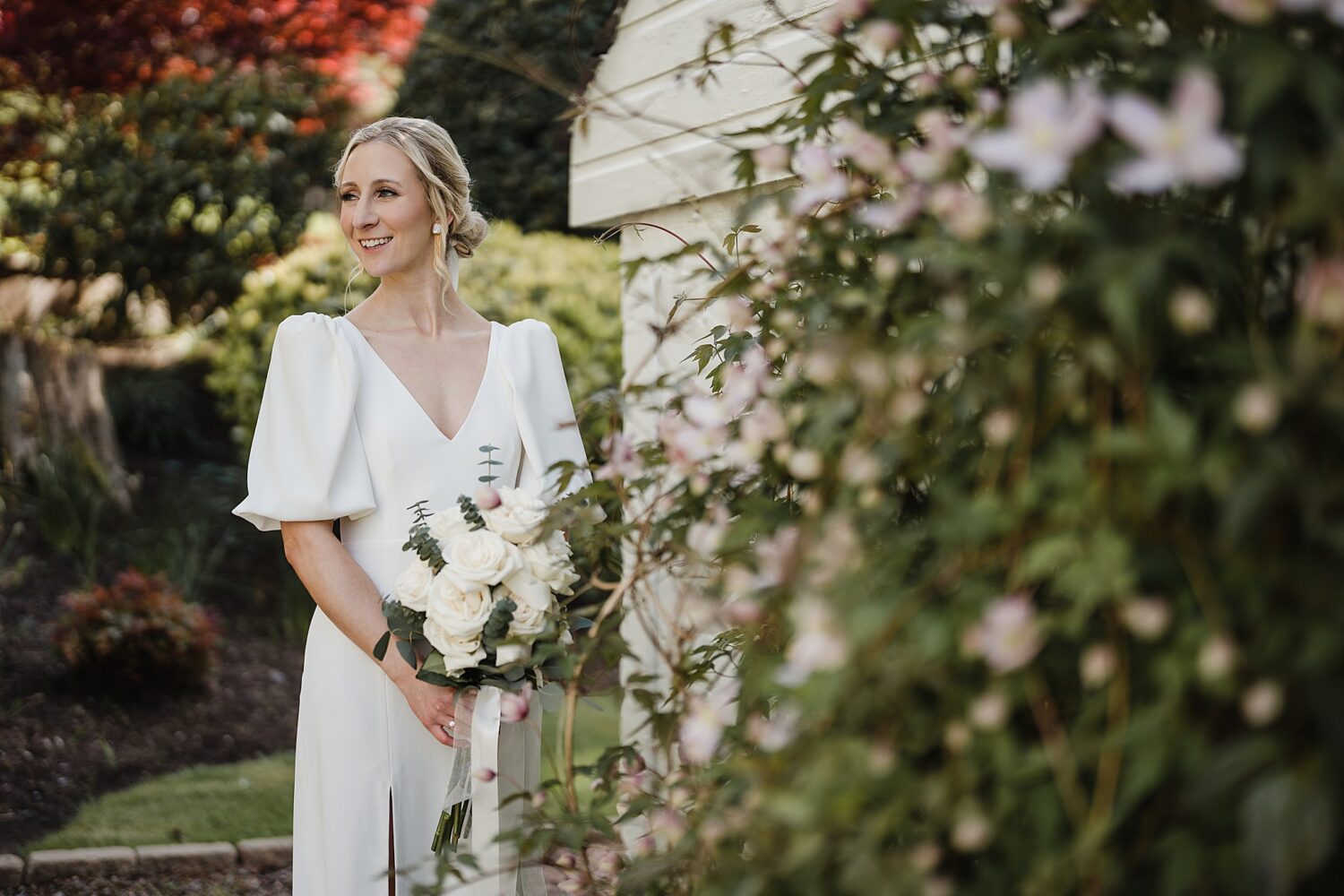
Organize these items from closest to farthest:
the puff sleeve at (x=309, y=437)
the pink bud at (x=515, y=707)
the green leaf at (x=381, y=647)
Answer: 1. the pink bud at (x=515, y=707)
2. the green leaf at (x=381, y=647)
3. the puff sleeve at (x=309, y=437)

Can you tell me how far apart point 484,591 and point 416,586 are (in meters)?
0.16

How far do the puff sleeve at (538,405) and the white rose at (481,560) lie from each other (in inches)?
22.3

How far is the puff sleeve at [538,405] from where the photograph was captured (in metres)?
2.78

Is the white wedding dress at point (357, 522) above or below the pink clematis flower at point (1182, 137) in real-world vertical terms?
below

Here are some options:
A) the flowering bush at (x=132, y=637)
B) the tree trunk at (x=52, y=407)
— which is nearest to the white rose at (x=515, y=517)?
the flowering bush at (x=132, y=637)

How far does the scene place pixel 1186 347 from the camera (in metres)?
1.17

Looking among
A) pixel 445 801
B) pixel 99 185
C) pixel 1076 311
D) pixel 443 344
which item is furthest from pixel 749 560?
pixel 99 185

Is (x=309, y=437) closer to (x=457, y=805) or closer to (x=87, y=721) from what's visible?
(x=457, y=805)

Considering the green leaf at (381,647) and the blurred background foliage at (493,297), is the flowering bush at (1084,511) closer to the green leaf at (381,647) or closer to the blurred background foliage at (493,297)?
the green leaf at (381,647)

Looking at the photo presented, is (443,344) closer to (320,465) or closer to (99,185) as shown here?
(320,465)

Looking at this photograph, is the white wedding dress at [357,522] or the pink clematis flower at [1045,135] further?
the white wedding dress at [357,522]

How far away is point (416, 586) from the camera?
2219 mm

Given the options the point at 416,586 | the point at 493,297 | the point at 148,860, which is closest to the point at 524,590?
A: the point at 416,586

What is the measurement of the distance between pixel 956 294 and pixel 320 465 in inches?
69.1
